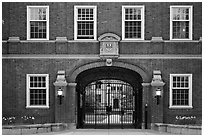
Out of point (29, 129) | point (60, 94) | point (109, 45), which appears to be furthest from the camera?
point (109, 45)

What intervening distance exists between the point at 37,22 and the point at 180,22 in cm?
753

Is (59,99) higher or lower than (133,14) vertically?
lower

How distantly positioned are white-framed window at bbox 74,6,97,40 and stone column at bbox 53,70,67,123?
7.30 feet

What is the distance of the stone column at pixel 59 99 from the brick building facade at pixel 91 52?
237 mm

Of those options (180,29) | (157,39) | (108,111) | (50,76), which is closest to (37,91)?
(50,76)

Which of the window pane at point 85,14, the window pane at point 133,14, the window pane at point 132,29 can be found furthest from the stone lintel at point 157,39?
the window pane at point 85,14

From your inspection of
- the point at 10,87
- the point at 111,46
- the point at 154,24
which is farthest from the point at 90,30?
the point at 10,87

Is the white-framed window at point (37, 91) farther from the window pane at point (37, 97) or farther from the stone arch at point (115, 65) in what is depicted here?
the stone arch at point (115, 65)

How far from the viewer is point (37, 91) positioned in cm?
2495

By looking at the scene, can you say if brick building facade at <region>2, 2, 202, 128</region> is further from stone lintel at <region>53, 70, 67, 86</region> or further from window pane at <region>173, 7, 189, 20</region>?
stone lintel at <region>53, 70, 67, 86</region>

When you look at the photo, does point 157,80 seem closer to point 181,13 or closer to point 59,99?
point 181,13

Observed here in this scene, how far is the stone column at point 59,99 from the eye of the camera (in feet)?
79.9

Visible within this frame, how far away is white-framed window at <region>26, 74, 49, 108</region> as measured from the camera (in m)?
24.8

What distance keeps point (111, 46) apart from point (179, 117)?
5.16m
